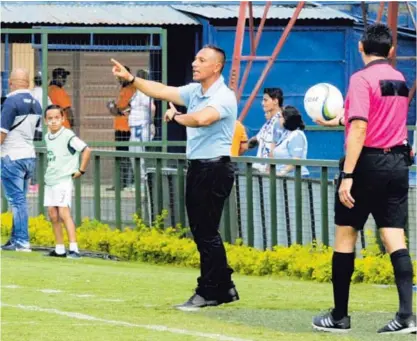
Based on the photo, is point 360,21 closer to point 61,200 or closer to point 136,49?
point 136,49

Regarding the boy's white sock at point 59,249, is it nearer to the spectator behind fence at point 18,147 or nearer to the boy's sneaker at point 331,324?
the spectator behind fence at point 18,147

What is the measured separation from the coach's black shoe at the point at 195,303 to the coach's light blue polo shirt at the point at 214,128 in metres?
1.01

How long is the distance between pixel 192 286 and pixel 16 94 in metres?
4.37

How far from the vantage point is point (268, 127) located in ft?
56.3

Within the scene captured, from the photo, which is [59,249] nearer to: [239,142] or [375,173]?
[239,142]

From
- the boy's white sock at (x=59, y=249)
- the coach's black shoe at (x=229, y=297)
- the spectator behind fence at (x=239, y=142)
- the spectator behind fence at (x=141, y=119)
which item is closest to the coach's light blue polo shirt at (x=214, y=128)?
the coach's black shoe at (x=229, y=297)

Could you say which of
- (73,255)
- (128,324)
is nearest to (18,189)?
(73,255)

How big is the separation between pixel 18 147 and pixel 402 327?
7.41 metres

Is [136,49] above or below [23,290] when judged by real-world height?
above

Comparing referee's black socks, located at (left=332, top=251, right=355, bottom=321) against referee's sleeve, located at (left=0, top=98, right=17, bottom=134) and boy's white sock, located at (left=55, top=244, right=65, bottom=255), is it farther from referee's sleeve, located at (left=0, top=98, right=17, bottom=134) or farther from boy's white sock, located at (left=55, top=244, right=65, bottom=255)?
referee's sleeve, located at (left=0, top=98, right=17, bottom=134)

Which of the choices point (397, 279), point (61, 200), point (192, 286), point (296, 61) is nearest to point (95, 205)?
point (61, 200)

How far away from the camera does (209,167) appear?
11312 millimetres

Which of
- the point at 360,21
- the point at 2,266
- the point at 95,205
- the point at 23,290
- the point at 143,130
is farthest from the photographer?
the point at 360,21

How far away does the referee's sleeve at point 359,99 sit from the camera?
9898mm
